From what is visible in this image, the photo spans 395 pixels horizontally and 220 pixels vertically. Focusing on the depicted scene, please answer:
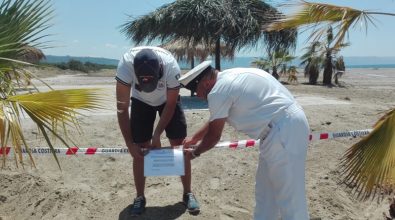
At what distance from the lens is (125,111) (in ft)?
13.7

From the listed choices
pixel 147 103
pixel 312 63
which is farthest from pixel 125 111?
pixel 312 63

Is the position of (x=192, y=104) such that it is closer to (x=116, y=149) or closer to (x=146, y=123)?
(x=116, y=149)

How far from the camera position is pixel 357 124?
7.68 m

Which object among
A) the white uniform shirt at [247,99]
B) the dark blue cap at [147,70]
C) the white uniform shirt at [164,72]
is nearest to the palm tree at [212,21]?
the white uniform shirt at [164,72]

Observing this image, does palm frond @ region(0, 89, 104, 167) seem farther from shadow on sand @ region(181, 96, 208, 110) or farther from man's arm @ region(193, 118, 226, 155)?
shadow on sand @ region(181, 96, 208, 110)

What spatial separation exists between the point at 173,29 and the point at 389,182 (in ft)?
31.4

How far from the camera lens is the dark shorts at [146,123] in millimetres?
4398

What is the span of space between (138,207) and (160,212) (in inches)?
9.6

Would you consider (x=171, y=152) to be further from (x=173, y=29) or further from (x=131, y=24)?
(x=131, y=24)

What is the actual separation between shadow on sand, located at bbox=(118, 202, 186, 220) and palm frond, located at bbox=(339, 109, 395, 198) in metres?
1.75

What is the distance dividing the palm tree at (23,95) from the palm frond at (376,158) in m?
2.13

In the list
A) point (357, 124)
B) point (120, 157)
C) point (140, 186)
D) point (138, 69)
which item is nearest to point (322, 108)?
point (357, 124)

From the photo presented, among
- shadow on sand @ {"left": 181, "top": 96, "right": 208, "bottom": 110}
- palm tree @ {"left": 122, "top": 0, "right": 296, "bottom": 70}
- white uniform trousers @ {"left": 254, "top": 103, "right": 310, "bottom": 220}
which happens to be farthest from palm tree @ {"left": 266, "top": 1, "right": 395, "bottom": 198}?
palm tree @ {"left": 122, "top": 0, "right": 296, "bottom": 70}

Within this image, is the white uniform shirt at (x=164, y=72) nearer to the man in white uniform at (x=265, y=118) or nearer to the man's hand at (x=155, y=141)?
the man's hand at (x=155, y=141)
